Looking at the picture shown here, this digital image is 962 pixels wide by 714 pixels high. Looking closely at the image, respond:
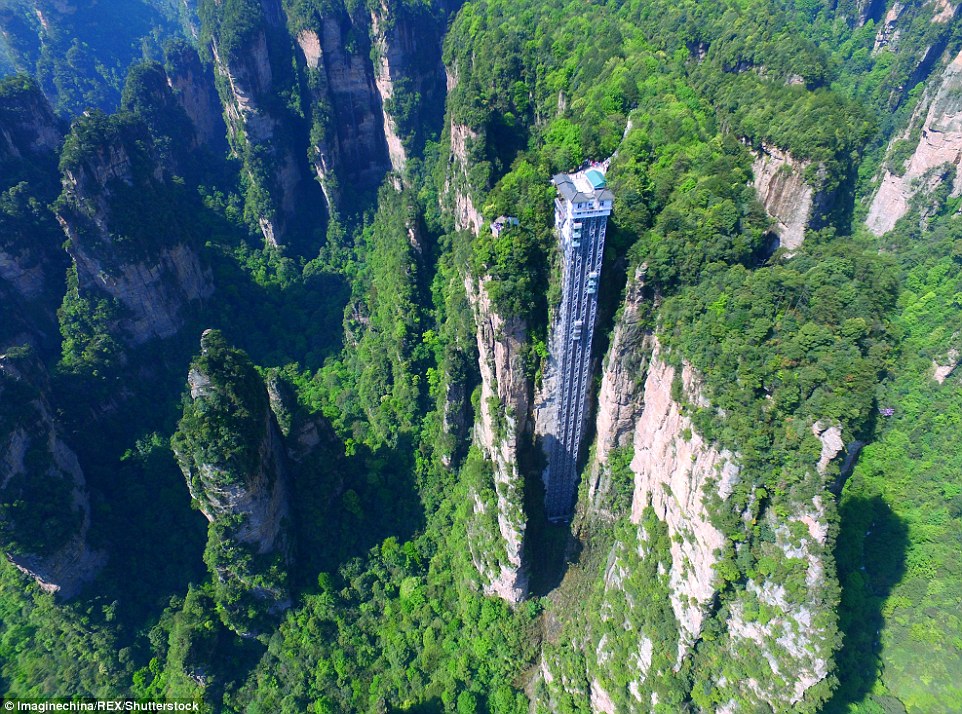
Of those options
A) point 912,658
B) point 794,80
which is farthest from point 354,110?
point 912,658

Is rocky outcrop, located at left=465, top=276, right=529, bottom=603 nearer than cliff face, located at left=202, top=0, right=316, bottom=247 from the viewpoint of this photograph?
Yes

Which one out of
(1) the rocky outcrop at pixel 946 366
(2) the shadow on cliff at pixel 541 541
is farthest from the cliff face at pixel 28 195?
(1) the rocky outcrop at pixel 946 366

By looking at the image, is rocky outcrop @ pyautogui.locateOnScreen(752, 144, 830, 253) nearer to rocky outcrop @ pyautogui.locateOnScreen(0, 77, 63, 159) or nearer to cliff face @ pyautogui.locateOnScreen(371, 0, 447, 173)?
cliff face @ pyautogui.locateOnScreen(371, 0, 447, 173)

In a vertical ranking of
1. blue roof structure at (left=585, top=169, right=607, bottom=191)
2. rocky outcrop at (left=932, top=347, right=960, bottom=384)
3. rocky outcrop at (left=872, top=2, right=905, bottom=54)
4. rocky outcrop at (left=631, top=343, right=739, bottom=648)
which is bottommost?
rocky outcrop at (left=932, top=347, right=960, bottom=384)

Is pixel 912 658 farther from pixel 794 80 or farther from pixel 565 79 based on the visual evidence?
pixel 565 79

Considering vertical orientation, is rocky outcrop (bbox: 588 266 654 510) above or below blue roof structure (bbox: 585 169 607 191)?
below

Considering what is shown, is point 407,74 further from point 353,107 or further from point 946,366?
point 946,366

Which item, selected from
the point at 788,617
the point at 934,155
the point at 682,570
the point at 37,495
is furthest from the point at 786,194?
the point at 37,495

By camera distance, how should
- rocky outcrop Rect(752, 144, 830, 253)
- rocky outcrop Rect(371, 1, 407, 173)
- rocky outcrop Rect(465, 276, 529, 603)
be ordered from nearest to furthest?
rocky outcrop Rect(465, 276, 529, 603)
rocky outcrop Rect(752, 144, 830, 253)
rocky outcrop Rect(371, 1, 407, 173)

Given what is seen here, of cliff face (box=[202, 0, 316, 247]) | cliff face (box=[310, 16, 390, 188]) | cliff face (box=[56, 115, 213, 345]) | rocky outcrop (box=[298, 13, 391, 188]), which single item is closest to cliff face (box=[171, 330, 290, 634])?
cliff face (box=[56, 115, 213, 345])
